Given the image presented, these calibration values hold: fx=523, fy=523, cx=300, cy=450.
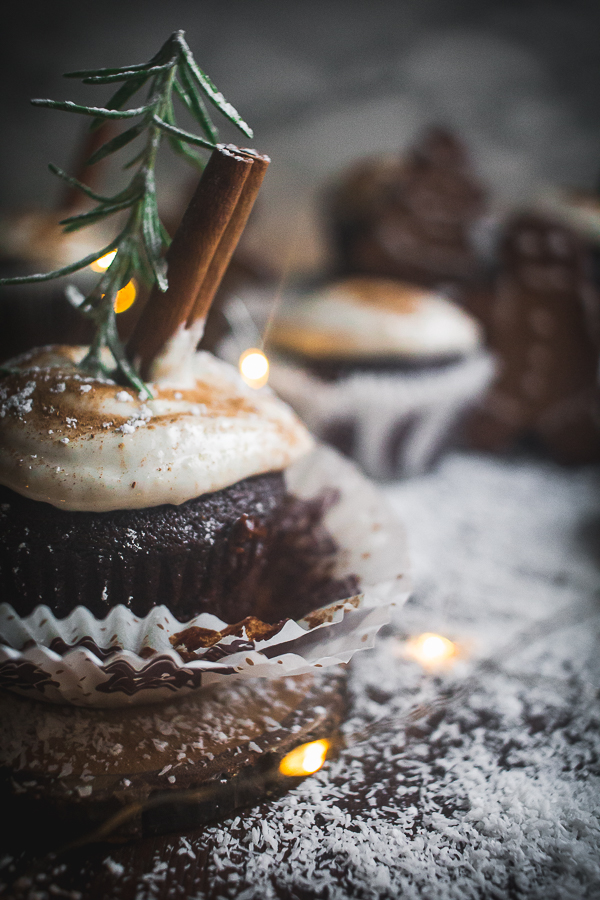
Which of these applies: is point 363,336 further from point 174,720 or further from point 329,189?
point 174,720

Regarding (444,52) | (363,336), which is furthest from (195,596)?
(444,52)

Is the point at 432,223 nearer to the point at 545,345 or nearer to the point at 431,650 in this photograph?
the point at 545,345

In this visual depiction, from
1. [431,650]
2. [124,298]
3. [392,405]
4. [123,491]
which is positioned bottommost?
[431,650]

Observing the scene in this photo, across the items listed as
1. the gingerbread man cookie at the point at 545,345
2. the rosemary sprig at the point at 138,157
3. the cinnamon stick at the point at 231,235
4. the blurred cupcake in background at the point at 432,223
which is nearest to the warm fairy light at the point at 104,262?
the rosemary sprig at the point at 138,157

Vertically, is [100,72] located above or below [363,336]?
above

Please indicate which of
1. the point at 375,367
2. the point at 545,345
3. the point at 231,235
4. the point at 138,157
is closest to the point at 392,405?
the point at 375,367

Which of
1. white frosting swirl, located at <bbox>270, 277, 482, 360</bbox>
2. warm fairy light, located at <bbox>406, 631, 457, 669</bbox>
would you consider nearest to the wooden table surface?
warm fairy light, located at <bbox>406, 631, 457, 669</bbox>
